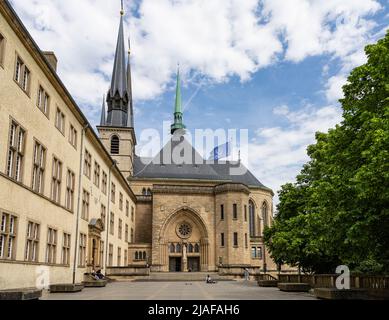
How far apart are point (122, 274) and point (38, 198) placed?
20.6m

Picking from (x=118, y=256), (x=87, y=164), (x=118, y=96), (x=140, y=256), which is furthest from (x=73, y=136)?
(x=118, y=96)

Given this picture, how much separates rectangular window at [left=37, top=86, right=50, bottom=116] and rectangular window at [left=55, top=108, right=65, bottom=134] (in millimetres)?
1630

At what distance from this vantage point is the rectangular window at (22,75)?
1739 cm

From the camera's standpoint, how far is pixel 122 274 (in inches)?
1518

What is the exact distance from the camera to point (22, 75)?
17.9 metres

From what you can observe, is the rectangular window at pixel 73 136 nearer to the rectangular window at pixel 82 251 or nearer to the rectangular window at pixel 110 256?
the rectangular window at pixel 82 251

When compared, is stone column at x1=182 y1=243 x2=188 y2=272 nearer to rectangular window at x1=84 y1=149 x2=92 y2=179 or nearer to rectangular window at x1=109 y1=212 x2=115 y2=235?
rectangular window at x1=109 y1=212 x2=115 y2=235

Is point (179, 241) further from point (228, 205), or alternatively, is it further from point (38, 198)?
point (38, 198)

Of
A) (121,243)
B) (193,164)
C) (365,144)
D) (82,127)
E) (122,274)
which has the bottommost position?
(122,274)

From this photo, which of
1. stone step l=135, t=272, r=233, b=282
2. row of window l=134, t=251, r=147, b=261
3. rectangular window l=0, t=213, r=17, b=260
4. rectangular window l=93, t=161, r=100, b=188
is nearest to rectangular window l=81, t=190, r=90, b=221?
rectangular window l=93, t=161, r=100, b=188

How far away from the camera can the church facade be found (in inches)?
669

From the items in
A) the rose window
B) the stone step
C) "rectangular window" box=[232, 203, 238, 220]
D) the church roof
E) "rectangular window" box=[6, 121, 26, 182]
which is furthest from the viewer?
the church roof

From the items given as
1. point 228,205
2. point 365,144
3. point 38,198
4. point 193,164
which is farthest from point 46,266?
point 193,164
